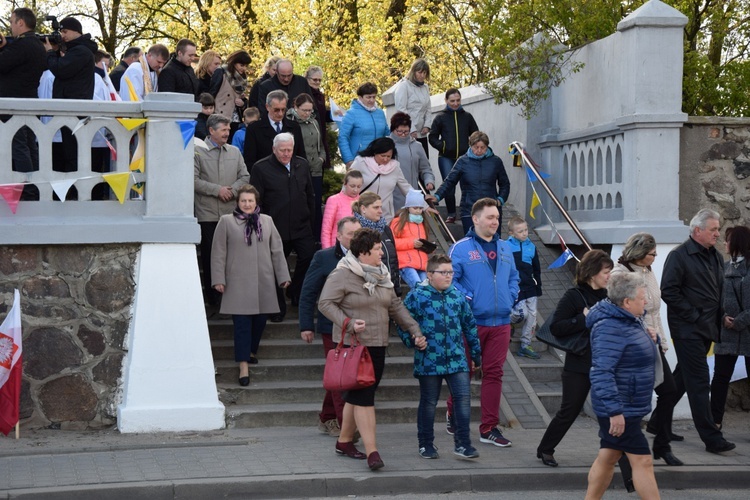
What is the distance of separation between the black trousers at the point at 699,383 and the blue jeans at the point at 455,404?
1.86 meters

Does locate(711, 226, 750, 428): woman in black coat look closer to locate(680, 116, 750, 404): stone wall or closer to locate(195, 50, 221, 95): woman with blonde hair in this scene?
locate(680, 116, 750, 404): stone wall

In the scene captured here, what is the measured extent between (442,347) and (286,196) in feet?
10.9

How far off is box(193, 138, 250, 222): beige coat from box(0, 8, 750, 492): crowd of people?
14mm

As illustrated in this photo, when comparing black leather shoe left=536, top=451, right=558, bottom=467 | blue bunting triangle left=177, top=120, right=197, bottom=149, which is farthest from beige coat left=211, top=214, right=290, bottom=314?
black leather shoe left=536, top=451, right=558, bottom=467

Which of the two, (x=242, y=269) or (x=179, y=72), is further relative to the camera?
(x=179, y=72)

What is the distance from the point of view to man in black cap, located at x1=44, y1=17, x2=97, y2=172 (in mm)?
10367

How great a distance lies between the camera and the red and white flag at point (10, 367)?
30.0 ft

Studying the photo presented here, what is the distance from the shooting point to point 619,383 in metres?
6.97

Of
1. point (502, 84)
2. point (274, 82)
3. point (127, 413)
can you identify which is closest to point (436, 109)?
point (502, 84)

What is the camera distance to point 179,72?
12.9 metres

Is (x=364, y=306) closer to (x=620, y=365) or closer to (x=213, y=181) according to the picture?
(x=620, y=365)

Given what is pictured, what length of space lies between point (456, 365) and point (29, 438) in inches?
140

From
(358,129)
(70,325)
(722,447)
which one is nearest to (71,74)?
(70,325)

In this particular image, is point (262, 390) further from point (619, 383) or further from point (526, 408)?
point (619, 383)
